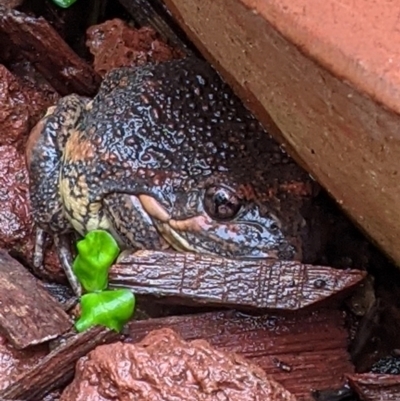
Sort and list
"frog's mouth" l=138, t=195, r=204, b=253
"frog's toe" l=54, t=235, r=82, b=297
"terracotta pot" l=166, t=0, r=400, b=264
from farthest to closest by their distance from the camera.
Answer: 1. "frog's toe" l=54, t=235, r=82, b=297
2. "frog's mouth" l=138, t=195, r=204, b=253
3. "terracotta pot" l=166, t=0, r=400, b=264

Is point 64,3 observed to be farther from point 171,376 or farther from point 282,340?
point 171,376

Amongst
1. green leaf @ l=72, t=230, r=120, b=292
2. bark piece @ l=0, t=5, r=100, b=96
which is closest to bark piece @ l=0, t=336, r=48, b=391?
green leaf @ l=72, t=230, r=120, b=292

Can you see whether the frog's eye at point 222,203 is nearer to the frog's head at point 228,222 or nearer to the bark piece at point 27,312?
the frog's head at point 228,222

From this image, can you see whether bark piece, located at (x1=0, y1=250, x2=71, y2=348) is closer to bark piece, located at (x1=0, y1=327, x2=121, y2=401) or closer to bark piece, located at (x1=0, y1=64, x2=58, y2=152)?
bark piece, located at (x1=0, y1=327, x2=121, y2=401)

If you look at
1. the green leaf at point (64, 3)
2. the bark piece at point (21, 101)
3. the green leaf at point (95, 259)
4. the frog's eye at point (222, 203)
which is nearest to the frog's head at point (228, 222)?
the frog's eye at point (222, 203)

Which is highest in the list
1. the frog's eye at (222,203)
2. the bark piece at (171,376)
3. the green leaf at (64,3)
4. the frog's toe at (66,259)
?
the green leaf at (64,3)

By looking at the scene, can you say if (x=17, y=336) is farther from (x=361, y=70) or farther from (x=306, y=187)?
(x=361, y=70)
